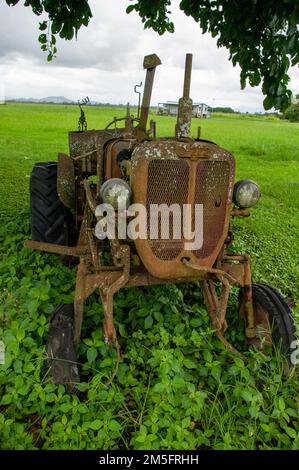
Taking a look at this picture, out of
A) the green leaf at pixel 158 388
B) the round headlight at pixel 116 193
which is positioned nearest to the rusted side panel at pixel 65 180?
the round headlight at pixel 116 193

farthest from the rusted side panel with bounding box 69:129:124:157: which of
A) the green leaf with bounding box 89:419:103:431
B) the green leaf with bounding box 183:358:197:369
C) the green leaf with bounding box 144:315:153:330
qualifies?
the green leaf with bounding box 89:419:103:431

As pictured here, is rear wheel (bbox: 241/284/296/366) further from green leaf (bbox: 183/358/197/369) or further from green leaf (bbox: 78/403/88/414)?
green leaf (bbox: 78/403/88/414)

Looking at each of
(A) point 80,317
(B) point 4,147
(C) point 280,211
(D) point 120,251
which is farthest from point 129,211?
(B) point 4,147

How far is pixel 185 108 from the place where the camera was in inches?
102

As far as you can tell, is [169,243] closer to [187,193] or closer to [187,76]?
[187,193]

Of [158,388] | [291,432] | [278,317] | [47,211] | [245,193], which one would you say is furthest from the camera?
[47,211]

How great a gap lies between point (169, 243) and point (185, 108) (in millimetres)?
832

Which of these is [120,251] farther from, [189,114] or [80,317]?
[189,114]

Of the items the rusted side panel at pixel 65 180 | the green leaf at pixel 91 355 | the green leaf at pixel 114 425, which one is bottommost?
the green leaf at pixel 114 425

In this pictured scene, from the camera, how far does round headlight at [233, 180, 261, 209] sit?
9.25ft

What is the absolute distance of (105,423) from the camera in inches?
85.1

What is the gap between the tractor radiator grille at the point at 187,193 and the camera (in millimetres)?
2441

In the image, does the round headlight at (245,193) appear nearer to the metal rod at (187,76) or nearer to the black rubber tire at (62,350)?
the metal rod at (187,76)

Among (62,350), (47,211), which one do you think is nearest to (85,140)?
(47,211)
